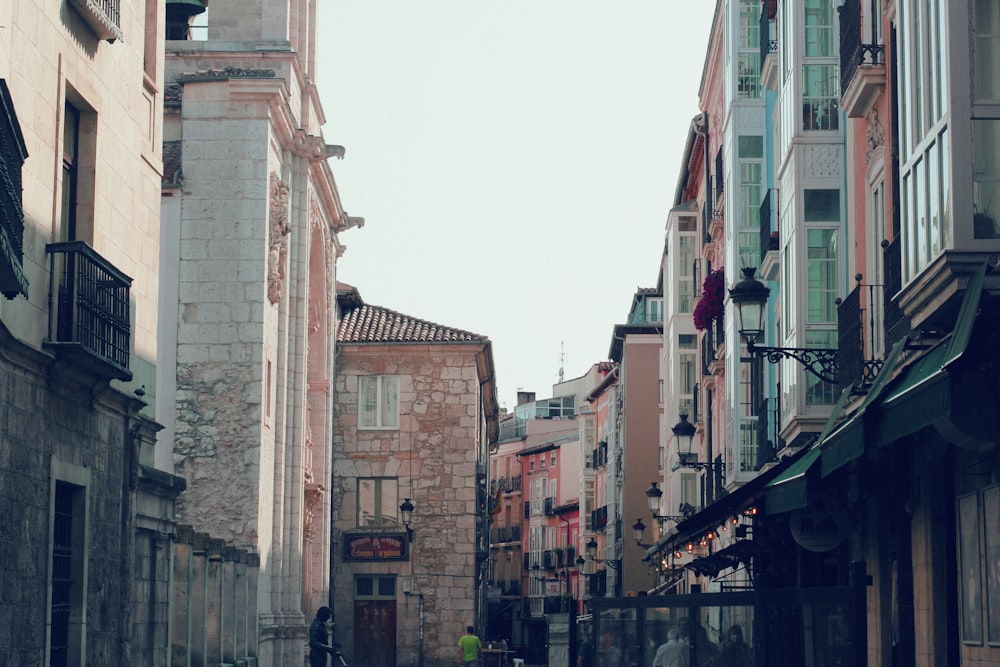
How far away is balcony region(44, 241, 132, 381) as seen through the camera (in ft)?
45.8

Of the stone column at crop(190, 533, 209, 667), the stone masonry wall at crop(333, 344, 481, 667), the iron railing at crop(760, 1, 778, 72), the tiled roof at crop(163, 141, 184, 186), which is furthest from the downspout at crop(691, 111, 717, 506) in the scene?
the stone column at crop(190, 533, 209, 667)

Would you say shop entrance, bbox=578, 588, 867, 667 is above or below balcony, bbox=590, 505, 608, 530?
below

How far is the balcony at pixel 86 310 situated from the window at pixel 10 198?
90.9 inches

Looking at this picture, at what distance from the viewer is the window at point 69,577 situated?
14.5 m

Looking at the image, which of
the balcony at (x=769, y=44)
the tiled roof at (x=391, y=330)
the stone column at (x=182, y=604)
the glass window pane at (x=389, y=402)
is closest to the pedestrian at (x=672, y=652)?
the stone column at (x=182, y=604)

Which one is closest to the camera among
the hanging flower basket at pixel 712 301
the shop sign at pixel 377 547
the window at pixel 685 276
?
the hanging flower basket at pixel 712 301

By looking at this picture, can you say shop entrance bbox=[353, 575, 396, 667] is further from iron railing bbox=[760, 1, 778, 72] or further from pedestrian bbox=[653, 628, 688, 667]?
pedestrian bbox=[653, 628, 688, 667]

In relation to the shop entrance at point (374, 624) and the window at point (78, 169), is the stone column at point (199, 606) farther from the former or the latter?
the shop entrance at point (374, 624)

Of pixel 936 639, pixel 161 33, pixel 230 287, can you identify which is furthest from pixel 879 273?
pixel 230 287

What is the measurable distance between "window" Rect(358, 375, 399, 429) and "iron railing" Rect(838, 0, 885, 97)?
3115 centimetres

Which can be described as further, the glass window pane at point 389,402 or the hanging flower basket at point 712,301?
the glass window pane at point 389,402

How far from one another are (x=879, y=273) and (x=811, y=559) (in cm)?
630

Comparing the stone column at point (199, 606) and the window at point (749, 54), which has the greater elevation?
the window at point (749, 54)

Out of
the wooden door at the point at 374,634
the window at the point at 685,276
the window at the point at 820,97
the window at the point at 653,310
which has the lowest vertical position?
the wooden door at the point at 374,634
